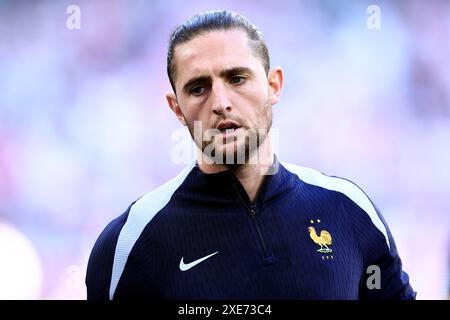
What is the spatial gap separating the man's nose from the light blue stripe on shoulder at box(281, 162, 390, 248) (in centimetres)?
45

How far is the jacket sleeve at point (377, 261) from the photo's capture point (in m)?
2.16

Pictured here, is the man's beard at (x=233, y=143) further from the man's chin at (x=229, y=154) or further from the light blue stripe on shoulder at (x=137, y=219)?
the light blue stripe on shoulder at (x=137, y=219)

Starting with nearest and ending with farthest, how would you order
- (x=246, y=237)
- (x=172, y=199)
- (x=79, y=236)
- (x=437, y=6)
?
(x=246, y=237)
(x=172, y=199)
(x=79, y=236)
(x=437, y=6)

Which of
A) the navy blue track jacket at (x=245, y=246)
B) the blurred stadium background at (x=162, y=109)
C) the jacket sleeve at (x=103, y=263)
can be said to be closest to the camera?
the navy blue track jacket at (x=245, y=246)

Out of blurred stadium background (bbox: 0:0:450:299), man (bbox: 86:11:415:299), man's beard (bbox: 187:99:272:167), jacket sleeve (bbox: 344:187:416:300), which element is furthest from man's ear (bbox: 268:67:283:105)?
blurred stadium background (bbox: 0:0:450:299)

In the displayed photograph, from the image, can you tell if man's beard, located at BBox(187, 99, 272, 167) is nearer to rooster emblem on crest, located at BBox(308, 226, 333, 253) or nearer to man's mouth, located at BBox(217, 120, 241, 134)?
man's mouth, located at BBox(217, 120, 241, 134)

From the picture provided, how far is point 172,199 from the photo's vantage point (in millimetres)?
2186

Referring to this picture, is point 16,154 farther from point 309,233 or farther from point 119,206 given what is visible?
point 309,233

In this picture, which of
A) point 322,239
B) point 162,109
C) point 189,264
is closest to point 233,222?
point 189,264

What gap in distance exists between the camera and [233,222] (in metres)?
2.07

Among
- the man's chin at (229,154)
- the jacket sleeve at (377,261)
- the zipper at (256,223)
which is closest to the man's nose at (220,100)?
the man's chin at (229,154)

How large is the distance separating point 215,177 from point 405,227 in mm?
4084

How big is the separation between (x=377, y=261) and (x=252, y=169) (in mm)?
542

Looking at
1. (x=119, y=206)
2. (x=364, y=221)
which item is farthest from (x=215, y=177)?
(x=119, y=206)
